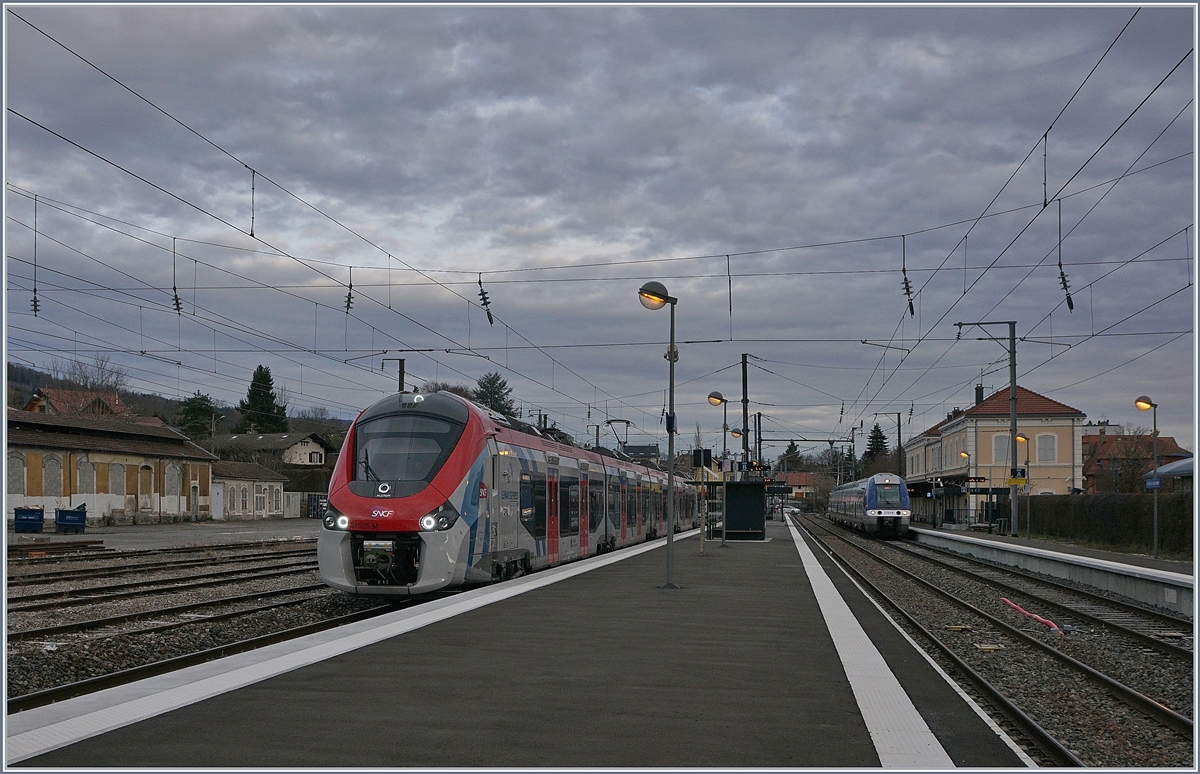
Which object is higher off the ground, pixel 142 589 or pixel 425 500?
pixel 425 500

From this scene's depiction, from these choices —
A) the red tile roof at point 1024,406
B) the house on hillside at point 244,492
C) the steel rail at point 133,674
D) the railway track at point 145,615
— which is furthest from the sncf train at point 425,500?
the red tile roof at point 1024,406

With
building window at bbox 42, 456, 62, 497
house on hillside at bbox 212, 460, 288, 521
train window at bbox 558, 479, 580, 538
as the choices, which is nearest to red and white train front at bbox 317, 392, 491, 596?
train window at bbox 558, 479, 580, 538

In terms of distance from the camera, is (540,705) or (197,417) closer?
(540,705)

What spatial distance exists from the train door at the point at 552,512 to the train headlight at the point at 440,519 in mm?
6319

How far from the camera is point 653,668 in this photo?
9.27 metres

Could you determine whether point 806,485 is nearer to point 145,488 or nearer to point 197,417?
point 197,417

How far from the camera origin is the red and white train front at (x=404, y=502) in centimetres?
1473

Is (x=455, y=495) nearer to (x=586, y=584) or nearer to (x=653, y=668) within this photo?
(x=586, y=584)

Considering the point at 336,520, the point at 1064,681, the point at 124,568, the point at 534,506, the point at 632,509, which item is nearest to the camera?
the point at 1064,681

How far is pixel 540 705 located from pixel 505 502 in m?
10.2

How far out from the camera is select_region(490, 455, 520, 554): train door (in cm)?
1709

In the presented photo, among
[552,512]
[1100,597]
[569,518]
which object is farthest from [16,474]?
[1100,597]

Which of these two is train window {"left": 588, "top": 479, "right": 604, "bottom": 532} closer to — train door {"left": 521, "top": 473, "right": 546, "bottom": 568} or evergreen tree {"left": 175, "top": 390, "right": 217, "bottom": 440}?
train door {"left": 521, "top": 473, "right": 546, "bottom": 568}

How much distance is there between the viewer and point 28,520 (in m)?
39.9
